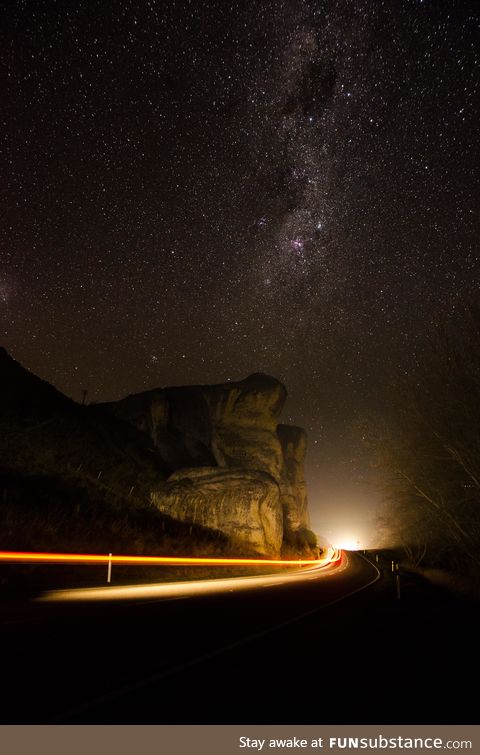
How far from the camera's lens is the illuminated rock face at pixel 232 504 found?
36.8m

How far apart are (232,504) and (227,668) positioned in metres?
32.8

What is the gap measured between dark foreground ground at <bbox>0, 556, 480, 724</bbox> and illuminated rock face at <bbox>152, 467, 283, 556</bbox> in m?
27.6

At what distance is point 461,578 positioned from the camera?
75.6 ft

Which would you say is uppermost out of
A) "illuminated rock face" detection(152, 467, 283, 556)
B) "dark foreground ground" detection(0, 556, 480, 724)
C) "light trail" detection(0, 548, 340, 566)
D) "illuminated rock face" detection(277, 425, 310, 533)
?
"illuminated rock face" detection(277, 425, 310, 533)

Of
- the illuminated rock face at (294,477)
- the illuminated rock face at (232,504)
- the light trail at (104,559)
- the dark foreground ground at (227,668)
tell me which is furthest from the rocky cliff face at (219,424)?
the dark foreground ground at (227,668)

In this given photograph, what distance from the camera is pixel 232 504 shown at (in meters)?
37.2

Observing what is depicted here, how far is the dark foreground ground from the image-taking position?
3803 mm

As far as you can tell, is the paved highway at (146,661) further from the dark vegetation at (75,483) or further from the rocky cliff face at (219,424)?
the rocky cliff face at (219,424)

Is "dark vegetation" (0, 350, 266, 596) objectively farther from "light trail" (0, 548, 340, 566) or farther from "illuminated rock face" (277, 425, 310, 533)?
"illuminated rock face" (277, 425, 310, 533)

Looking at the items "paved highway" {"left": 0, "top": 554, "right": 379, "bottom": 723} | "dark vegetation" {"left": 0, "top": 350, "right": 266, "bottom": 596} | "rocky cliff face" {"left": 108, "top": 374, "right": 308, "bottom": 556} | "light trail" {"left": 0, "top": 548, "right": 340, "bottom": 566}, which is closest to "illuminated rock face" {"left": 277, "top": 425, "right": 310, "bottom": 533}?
"rocky cliff face" {"left": 108, "top": 374, "right": 308, "bottom": 556}

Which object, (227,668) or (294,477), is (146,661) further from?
(294,477)

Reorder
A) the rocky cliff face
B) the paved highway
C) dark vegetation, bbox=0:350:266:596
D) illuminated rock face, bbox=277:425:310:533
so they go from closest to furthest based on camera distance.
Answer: the paved highway → dark vegetation, bbox=0:350:266:596 → the rocky cliff face → illuminated rock face, bbox=277:425:310:533
